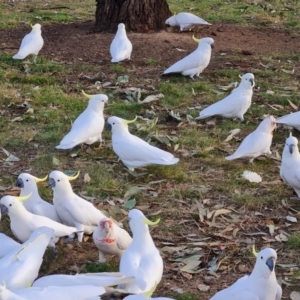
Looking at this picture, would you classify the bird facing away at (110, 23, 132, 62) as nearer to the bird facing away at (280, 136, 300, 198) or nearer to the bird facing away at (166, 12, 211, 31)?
the bird facing away at (166, 12, 211, 31)

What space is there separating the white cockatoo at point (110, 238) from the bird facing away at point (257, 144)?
1574 mm

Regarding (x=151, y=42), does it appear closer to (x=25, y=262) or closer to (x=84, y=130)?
(x=84, y=130)

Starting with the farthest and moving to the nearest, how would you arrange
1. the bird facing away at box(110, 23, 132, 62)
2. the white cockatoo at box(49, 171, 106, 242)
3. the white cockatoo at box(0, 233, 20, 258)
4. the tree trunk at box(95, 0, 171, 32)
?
the tree trunk at box(95, 0, 171, 32), the bird facing away at box(110, 23, 132, 62), the white cockatoo at box(49, 171, 106, 242), the white cockatoo at box(0, 233, 20, 258)

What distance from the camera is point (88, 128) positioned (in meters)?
5.00

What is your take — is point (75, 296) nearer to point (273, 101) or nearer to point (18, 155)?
point (18, 155)

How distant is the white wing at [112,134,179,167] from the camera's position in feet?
14.8

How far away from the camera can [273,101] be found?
20.6ft

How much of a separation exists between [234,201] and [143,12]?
15.3 ft

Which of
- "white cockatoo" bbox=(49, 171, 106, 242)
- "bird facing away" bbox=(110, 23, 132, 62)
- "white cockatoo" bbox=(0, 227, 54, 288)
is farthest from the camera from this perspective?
"bird facing away" bbox=(110, 23, 132, 62)

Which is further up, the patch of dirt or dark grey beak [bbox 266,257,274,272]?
dark grey beak [bbox 266,257,274,272]

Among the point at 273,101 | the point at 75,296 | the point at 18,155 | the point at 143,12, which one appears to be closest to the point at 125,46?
the point at 143,12

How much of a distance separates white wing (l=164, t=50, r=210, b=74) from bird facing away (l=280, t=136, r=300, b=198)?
262 centimetres

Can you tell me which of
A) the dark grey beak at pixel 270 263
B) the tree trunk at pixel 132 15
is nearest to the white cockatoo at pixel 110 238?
the dark grey beak at pixel 270 263

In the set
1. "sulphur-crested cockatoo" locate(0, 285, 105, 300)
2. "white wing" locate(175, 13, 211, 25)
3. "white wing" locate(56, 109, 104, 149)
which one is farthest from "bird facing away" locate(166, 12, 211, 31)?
"sulphur-crested cockatoo" locate(0, 285, 105, 300)
